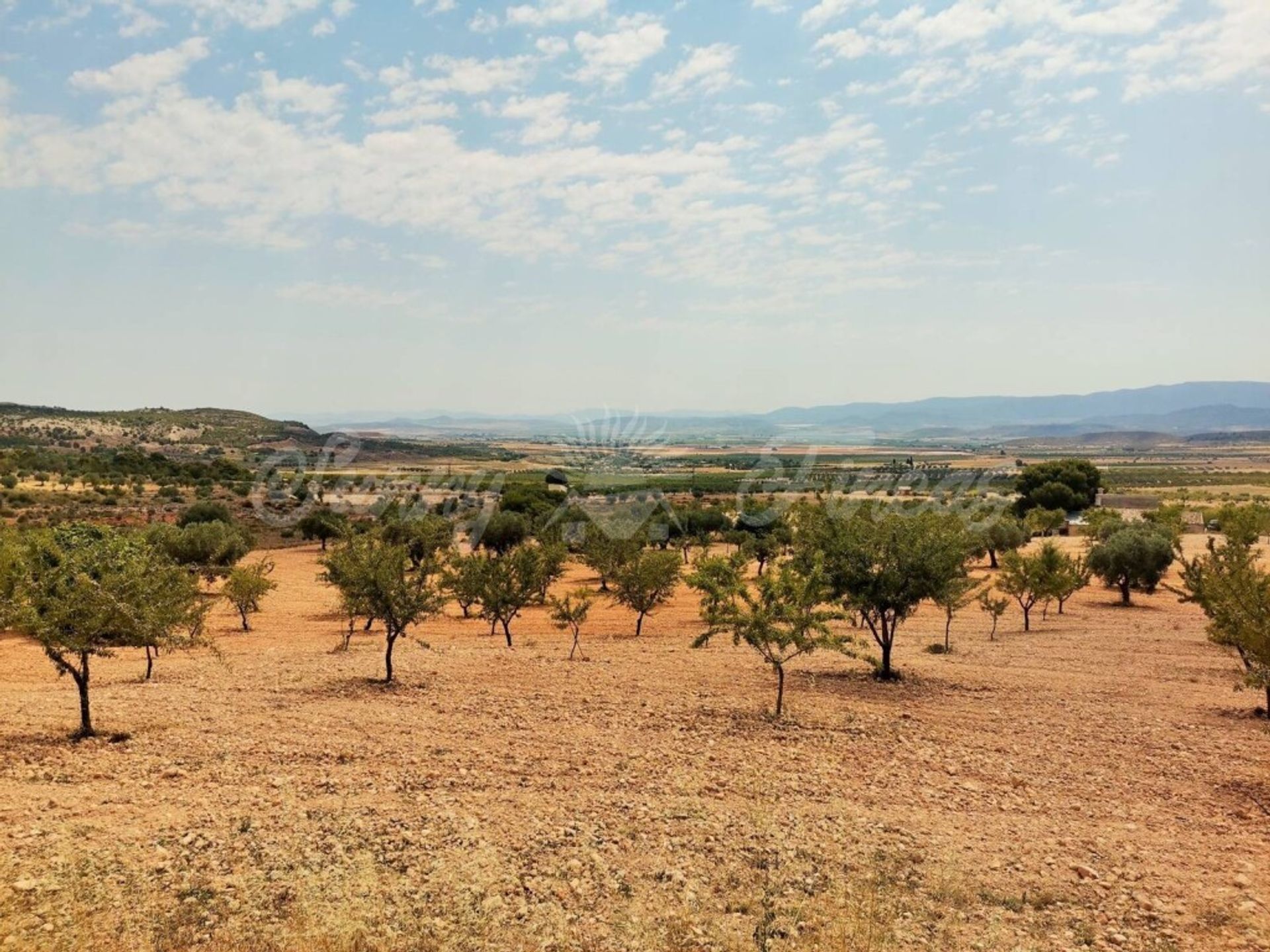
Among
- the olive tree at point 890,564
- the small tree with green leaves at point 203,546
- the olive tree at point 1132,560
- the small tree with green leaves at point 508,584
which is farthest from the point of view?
the small tree with green leaves at point 203,546

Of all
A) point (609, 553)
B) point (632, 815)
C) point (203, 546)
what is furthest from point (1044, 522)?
point (632, 815)

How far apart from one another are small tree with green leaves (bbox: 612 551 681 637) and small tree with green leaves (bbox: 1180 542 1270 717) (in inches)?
732

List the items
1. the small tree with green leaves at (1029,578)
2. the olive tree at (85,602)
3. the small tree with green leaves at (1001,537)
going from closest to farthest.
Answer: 1. the olive tree at (85,602)
2. the small tree with green leaves at (1029,578)
3. the small tree with green leaves at (1001,537)

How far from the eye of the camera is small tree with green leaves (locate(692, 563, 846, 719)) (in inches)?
680

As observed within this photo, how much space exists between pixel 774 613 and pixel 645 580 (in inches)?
609

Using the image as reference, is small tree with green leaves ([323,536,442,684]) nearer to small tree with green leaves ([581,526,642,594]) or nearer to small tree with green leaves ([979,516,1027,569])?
small tree with green leaves ([581,526,642,594])

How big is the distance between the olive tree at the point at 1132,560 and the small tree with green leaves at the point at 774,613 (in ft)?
100.0

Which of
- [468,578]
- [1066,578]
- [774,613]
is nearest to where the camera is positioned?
[774,613]

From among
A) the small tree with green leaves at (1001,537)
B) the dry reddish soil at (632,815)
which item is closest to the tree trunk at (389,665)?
the dry reddish soil at (632,815)

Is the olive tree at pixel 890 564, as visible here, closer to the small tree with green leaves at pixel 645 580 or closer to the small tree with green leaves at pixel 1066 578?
the small tree with green leaves at pixel 645 580

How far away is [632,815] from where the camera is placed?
11.6 metres

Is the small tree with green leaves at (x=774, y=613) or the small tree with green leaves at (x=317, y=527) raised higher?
the small tree with green leaves at (x=774, y=613)

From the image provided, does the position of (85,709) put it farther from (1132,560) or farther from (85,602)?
(1132,560)

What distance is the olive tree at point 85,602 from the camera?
14.0 meters
